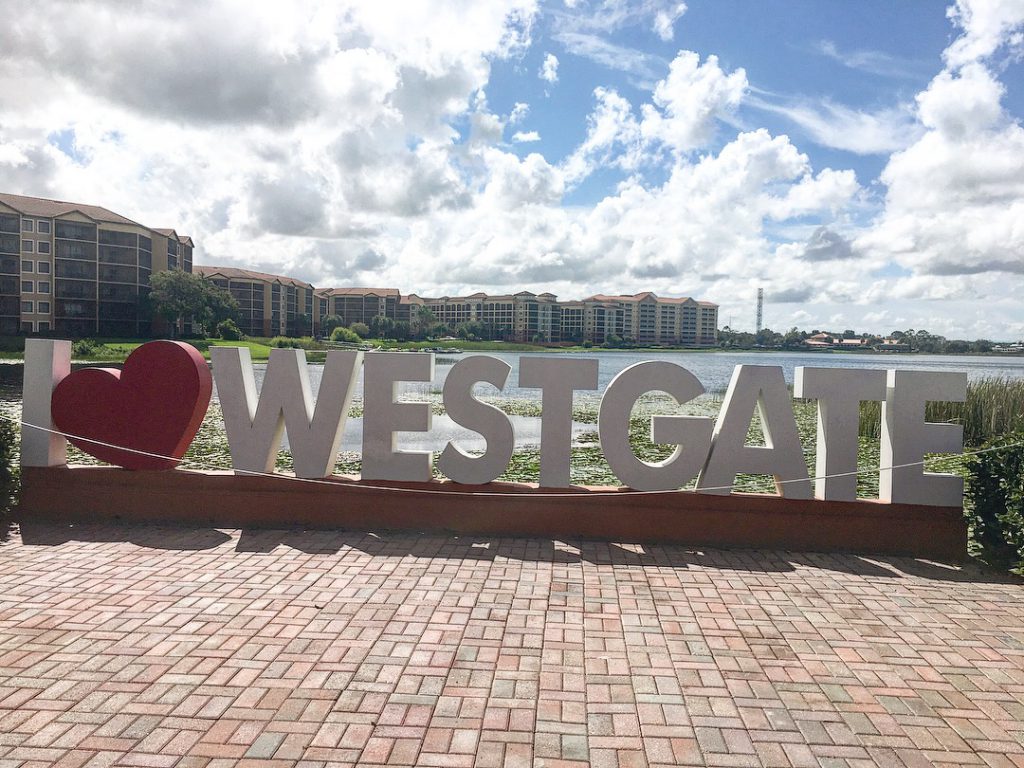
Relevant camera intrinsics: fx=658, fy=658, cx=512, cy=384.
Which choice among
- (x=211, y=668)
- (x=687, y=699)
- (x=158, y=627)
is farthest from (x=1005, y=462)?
(x=158, y=627)

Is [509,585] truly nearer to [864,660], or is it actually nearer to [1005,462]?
[864,660]

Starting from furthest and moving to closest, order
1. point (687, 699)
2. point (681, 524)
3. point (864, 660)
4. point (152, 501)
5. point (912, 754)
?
point (152, 501)
point (681, 524)
point (864, 660)
point (687, 699)
point (912, 754)

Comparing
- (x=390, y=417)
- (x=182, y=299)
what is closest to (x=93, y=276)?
(x=182, y=299)

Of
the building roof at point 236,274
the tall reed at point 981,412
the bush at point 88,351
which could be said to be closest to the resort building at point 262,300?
the building roof at point 236,274

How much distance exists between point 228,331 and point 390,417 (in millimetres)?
75111

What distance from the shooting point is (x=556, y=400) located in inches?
295

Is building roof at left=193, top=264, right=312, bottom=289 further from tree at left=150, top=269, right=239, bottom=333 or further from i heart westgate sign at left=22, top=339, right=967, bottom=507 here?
i heart westgate sign at left=22, top=339, right=967, bottom=507

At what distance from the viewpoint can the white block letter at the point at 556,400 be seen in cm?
736

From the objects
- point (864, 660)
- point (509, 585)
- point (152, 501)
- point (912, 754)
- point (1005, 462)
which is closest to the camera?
point (912, 754)

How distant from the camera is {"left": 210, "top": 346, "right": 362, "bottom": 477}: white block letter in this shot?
7.54 metres

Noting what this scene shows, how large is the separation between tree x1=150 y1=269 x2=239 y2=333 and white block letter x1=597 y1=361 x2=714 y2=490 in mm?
69069

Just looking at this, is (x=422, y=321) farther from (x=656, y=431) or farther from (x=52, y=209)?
(x=656, y=431)

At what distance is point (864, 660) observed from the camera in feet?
14.5

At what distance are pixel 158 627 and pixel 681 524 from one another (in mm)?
4976
